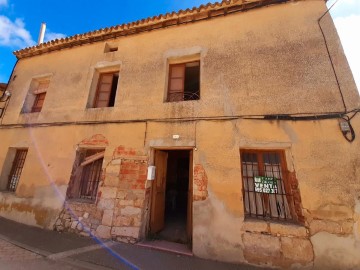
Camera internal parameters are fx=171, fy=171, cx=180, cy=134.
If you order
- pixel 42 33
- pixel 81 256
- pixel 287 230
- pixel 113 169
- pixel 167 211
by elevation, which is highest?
pixel 42 33

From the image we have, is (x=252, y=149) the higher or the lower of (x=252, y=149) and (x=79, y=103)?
the lower

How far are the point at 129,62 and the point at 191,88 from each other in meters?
2.35

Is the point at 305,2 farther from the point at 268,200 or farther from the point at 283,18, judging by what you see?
the point at 268,200

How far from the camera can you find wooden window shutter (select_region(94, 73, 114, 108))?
5.56 m

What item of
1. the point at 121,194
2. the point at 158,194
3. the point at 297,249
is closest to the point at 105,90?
the point at 121,194

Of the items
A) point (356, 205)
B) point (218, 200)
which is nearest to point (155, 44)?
point (218, 200)

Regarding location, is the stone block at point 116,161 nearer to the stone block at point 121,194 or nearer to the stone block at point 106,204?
the stone block at point 121,194

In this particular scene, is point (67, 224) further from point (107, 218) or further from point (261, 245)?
point (261, 245)

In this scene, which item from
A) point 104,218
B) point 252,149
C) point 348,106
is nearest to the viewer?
point 348,106

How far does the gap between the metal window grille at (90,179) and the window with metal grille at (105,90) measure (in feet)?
6.10

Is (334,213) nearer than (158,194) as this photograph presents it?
Yes

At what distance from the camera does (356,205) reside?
10.0 feet

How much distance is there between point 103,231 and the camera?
4121mm

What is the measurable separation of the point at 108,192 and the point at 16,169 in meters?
4.13
